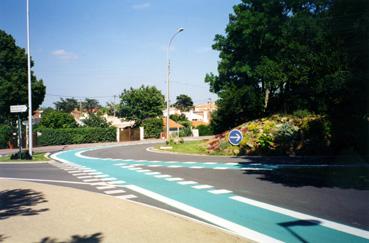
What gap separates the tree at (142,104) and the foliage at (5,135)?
28215 millimetres

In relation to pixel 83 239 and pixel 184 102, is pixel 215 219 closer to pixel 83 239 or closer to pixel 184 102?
pixel 83 239

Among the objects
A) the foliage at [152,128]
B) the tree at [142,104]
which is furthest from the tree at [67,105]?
the foliage at [152,128]

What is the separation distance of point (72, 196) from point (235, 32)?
91.6 ft

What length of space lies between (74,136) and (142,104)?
22402 mm

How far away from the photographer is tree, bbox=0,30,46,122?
120ft

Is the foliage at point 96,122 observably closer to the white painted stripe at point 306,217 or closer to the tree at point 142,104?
the tree at point 142,104

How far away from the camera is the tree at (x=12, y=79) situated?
3656cm

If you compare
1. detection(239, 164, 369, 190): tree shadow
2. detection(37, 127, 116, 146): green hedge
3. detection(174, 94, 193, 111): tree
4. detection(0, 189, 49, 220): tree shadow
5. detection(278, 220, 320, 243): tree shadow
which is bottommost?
detection(278, 220, 320, 243): tree shadow

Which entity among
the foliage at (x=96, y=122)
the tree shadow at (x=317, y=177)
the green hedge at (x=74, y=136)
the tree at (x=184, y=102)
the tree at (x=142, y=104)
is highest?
the tree at (x=184, y=102)

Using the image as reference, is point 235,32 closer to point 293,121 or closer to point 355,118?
point 293,121

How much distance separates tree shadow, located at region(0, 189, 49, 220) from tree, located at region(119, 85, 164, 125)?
53.0 meters

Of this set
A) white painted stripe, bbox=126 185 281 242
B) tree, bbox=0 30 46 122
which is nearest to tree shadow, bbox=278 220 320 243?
white painted stripe, bbox=126 185 281 242

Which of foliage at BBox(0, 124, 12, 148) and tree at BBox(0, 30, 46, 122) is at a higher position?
tree at BBox(0, 30, 46, 122)

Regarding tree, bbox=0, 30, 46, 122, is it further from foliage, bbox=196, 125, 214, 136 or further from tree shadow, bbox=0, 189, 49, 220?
foliage, bbox=196, 125, 214, 136
